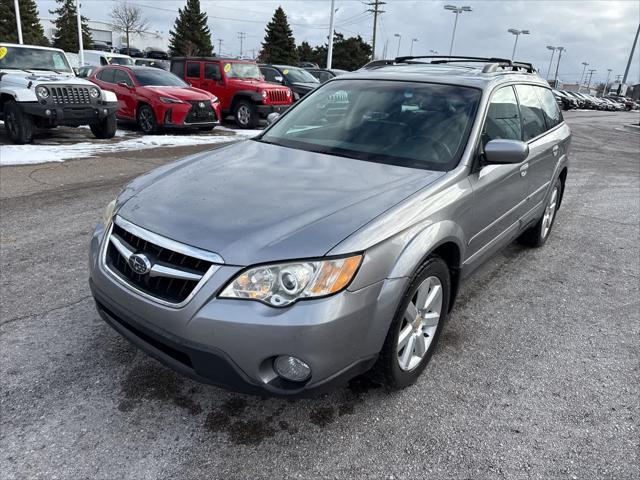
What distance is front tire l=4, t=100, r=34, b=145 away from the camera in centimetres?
912

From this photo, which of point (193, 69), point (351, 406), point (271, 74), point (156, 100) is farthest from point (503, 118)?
point (271, 74)

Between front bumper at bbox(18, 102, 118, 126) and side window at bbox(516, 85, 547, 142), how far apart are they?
327 inches

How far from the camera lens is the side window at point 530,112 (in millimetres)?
4121

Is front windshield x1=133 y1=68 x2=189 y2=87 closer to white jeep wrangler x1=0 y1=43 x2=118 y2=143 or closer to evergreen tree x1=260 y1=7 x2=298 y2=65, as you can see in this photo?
white jeep wrangler x1=0 y1=43 x2=118 y2=143

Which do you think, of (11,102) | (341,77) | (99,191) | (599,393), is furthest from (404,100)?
(11,102)

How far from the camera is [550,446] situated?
95.2 inches

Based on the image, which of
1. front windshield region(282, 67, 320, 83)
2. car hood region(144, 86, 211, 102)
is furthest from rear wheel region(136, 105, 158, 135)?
front windshield region(282, 67, 320, 83)

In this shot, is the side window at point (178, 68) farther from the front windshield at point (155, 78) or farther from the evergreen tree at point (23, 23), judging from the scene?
the evergreen tree at point (23, 23)

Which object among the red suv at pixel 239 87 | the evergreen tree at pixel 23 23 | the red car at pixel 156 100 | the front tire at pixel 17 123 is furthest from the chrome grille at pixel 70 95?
the evergreen tree at pixel 23 23

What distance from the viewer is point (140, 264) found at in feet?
7.50

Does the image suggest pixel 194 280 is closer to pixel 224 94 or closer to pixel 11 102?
pixel 11 102

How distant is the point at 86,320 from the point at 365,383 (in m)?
1.91

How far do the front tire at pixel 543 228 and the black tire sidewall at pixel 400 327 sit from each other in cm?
259

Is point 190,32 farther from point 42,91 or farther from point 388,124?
point 388,124
